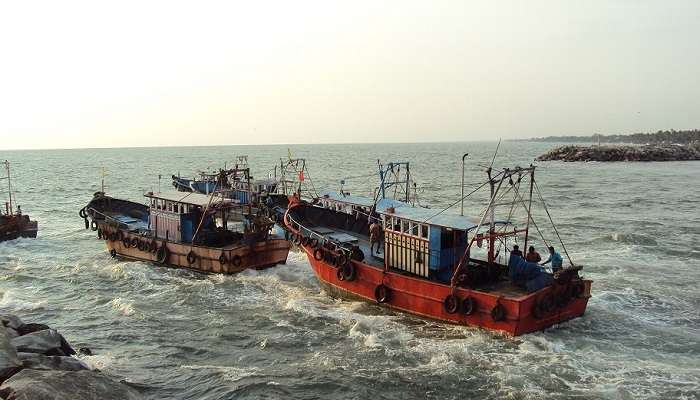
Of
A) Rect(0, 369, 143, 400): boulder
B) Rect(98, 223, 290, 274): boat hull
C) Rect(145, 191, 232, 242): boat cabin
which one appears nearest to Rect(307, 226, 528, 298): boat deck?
Rect(98, 223, 290, 274): boat hull

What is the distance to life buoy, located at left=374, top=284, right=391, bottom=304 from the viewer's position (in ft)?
61.2

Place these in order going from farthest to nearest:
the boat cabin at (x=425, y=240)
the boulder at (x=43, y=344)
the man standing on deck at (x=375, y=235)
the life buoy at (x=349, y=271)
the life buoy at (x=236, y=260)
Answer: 1. the life buoy at (x=236, y=260)
2. the man standing on deck at (x=375, y=235)
3. the life buoy at (x=349, y=271)
4. the boat cabin at (x=425, y=240)
5. the boulder at (x=43, y=344)

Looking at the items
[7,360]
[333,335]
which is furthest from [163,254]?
[7,360]

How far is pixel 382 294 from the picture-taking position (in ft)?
61.6

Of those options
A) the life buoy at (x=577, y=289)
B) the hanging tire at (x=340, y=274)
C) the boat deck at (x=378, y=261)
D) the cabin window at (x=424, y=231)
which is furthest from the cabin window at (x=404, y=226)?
the life buoy at (x=577, y=289)

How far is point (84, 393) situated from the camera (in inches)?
412

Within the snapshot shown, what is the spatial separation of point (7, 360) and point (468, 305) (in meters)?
12.0

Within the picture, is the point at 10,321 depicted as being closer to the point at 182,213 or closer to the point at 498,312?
the point at 182,213

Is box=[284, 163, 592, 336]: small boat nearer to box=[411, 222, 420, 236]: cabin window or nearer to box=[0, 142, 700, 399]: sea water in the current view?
box=[411, 222, 420, 236]: cabin window

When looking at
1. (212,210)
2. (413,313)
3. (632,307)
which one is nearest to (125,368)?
(413,313)

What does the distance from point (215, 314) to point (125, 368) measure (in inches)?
194

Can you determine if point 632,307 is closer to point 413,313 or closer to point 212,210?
point 413,313

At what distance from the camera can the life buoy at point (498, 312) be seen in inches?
627

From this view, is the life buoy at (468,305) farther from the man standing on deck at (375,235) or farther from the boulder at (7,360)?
the boulder at (7,360)
